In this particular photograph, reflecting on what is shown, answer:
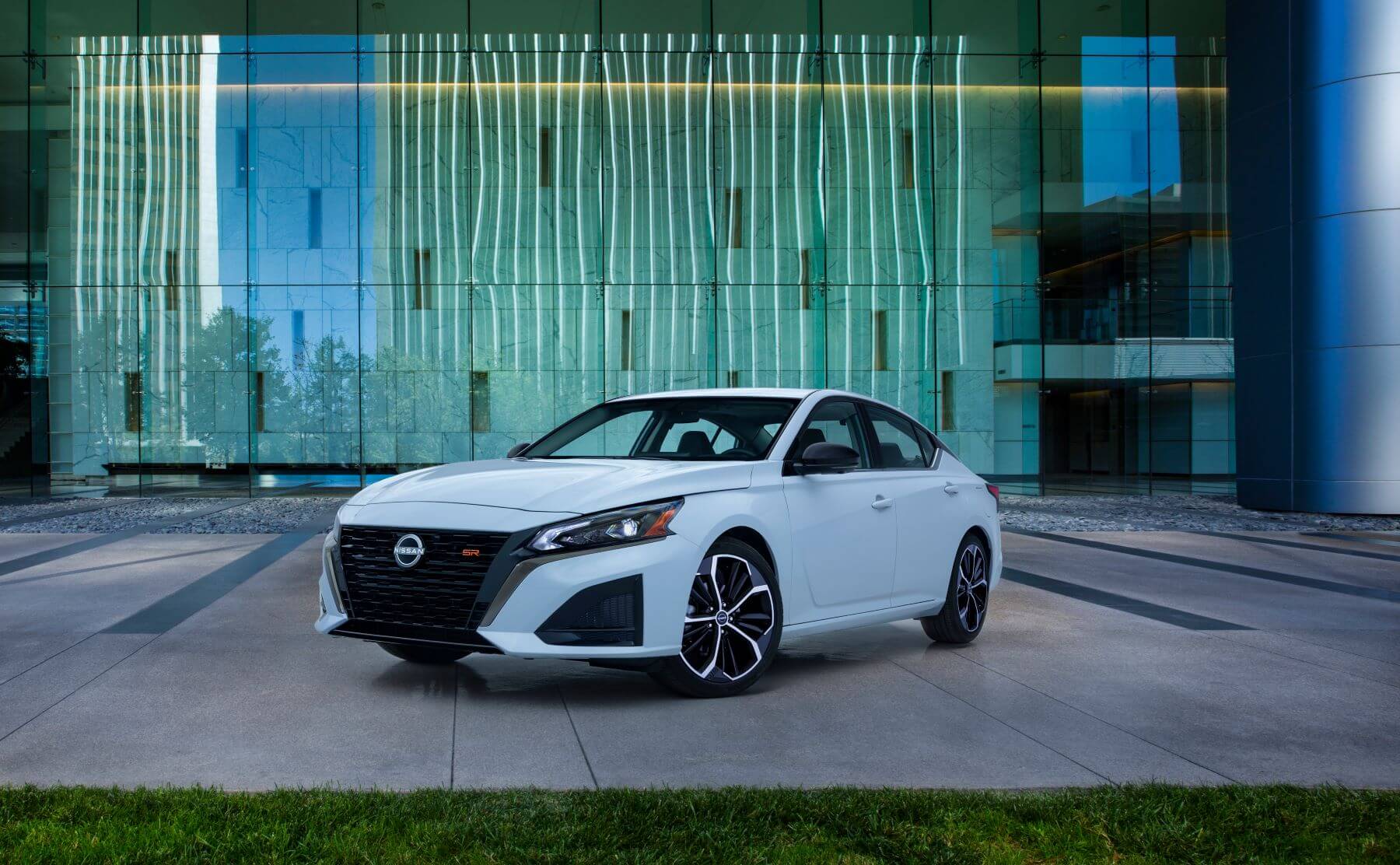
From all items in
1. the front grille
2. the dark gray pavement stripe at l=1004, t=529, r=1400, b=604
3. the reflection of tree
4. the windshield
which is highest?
the reflection of tree

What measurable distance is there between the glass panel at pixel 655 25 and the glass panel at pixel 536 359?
4982mm

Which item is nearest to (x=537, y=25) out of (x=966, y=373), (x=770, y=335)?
(x=770, y=335)

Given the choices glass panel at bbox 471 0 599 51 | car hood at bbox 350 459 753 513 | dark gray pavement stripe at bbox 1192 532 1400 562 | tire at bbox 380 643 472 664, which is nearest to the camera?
car hood at bbox 350 459 753 513

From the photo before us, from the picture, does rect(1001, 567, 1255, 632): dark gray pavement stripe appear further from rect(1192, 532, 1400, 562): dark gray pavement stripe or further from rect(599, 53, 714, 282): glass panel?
rect(599, 53, 714, 282): glass panel

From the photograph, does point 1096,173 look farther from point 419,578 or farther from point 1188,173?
point 419,578

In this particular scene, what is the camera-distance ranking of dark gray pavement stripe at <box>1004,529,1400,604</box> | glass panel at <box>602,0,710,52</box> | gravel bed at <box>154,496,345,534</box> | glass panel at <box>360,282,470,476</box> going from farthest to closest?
glass panel at <box>602,0,710,52</box>, glass panel at <box>360,282,470,476</box>, gravel bed at <box>154,496,345,534</box>, dark gray pavement stripe at <box>1004,529,1400,604</box>

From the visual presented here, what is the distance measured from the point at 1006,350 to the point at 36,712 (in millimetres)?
20530

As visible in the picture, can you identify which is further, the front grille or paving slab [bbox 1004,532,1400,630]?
paving slab [bbox 1004,532,1400,630]

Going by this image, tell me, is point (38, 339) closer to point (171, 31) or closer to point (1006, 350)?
point (171, 31)

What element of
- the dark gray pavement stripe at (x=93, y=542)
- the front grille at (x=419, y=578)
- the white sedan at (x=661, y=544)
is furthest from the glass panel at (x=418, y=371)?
the front grille at (x=419, y=578)

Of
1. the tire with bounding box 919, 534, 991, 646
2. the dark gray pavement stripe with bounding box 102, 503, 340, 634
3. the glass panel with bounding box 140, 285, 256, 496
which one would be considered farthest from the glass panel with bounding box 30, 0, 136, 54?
the tire with bounding box 919, 534, 991, 646

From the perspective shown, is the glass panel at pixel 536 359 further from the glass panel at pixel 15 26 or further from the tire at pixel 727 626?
the tire at pixel 727 626

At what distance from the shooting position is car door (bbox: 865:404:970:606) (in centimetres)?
730

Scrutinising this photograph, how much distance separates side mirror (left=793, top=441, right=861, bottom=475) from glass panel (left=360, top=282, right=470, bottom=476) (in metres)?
17.8
